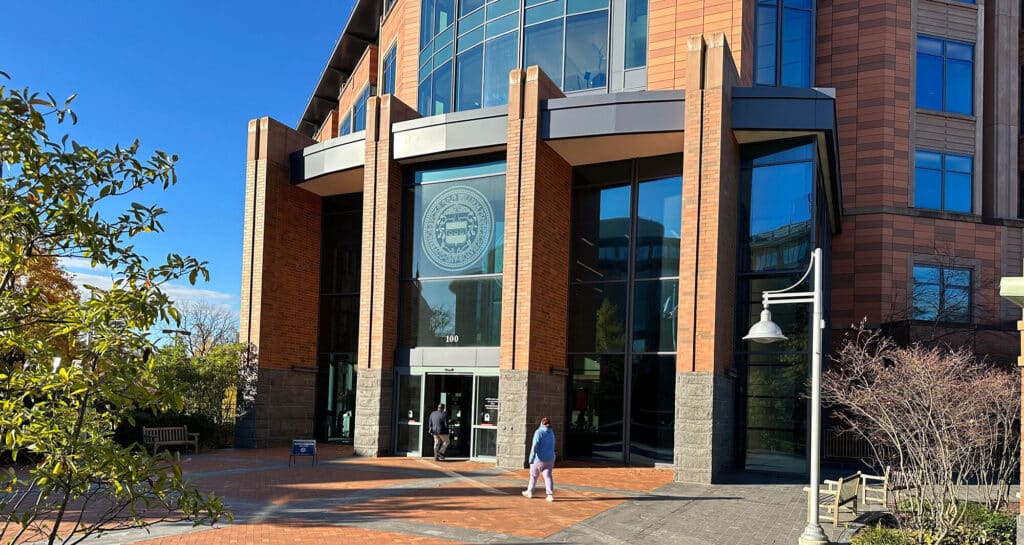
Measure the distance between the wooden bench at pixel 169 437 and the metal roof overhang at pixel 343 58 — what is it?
71.3 feet

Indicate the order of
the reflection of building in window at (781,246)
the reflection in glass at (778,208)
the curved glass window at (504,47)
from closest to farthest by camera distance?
the reflection in glass at (778,208)
the reflection of building in window at (781,246)
the curved glass window at (504,47)

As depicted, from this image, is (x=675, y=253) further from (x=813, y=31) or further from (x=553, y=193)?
(x=813, y=31)

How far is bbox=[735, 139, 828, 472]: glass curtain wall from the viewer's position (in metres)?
20.4

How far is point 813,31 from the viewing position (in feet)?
88.9

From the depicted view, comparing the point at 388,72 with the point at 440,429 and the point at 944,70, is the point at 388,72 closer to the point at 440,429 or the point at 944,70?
the point at 440,429

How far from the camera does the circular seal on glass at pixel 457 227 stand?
73.0 ft

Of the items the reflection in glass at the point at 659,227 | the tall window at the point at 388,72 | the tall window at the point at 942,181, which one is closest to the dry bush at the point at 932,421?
the reflection in glass at the point at 659,227

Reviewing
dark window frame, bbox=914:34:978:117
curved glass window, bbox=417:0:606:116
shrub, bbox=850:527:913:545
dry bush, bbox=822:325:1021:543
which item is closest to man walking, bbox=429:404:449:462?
curved glass window, bbox=417:0:606:116

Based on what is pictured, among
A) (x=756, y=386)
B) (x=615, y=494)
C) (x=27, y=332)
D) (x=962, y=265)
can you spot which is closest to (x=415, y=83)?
(x=756, y=386)

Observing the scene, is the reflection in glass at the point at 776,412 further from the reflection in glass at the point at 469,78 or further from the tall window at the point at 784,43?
the reflection in glass at the point at 469,78

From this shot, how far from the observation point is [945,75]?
1201 inches

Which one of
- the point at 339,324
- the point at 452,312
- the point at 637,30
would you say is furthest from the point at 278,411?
the point at 637,30

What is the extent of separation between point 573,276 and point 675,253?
2961 millimetres

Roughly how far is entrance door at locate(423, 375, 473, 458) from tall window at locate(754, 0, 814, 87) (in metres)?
13.2
